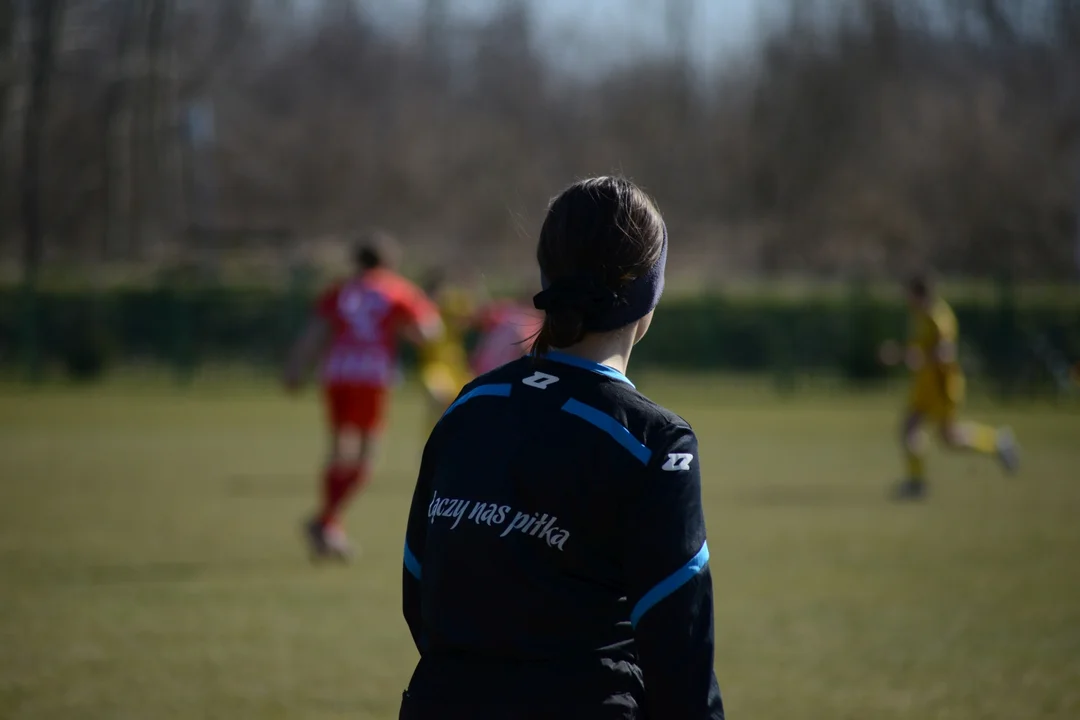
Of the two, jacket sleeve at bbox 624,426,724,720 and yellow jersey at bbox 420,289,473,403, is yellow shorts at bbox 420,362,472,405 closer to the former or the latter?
yellow jersey at bbox 420,289,473,403

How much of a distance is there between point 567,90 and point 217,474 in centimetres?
4818

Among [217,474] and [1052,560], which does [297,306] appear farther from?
[1052,560]

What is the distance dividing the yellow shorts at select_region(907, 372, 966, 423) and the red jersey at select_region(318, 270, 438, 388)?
→ 6386 mm

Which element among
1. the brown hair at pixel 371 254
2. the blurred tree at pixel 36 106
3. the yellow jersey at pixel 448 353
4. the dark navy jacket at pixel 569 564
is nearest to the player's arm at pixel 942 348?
the yellow jersey at pixel 448 353

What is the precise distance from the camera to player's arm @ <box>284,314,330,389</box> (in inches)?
381

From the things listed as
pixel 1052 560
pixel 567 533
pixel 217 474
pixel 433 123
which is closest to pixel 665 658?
pixel 567 533

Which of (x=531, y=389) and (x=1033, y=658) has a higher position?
(x=531, y=389)

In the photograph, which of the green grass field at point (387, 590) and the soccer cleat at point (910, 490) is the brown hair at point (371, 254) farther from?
the soccer cleat at point (910, 490)

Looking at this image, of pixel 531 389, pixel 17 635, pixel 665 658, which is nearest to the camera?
pixel 665 658

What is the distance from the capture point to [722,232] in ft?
183

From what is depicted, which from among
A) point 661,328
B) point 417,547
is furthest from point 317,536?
point 661,328

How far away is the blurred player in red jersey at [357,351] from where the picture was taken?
391 inches

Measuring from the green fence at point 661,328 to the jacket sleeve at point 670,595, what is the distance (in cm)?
2803

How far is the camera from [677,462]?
2.41 meters
